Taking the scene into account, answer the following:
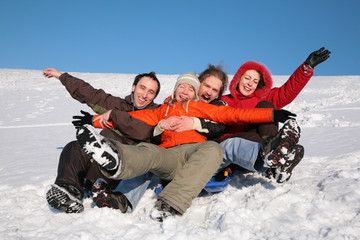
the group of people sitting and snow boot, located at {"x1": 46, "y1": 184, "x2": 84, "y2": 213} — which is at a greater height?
the group of people sitting

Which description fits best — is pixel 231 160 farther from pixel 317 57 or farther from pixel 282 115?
pixel 317 57

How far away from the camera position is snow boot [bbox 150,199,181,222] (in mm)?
1843

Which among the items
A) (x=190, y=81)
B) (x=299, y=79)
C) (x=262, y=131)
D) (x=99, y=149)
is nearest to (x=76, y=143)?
(x=99, y=149)

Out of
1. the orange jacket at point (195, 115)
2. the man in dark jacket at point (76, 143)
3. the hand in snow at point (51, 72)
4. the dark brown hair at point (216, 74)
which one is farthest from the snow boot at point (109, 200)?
the hand in snow at point (51, 72)

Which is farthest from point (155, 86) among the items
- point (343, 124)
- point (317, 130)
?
point (343, 124)

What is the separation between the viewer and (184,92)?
2.87 metres

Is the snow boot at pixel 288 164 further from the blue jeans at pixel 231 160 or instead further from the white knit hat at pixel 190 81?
the white knit hat at pixel 190 81

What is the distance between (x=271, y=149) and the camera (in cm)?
193

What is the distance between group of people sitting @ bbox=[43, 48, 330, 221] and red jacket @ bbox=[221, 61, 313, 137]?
0.01 meters

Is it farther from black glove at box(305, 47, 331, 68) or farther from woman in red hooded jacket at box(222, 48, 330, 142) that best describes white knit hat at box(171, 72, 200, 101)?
black glove at box(305, 47, 331, 68)

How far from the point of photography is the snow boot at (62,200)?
1943 millimetres

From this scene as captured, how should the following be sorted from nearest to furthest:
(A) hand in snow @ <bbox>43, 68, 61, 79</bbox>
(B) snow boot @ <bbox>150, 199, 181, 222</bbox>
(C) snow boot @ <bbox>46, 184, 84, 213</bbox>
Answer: (B) snow boot @ <bbox>150, 199, 181, 222</bbox>, (C) snow boot @ <bbox>46, 184, 84, 213</bbox>, (A) hand in snow @ <bbox>43, 68, 61, 79</bbox>

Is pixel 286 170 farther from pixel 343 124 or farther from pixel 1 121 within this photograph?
pixel 1 121

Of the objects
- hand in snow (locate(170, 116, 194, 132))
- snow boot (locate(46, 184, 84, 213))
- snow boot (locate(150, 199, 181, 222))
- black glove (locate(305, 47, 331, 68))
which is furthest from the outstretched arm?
snow boot (locate(46, 184, 84, 213))
